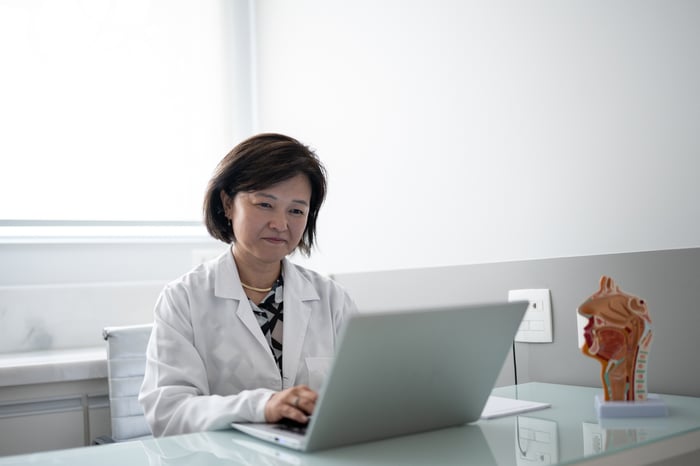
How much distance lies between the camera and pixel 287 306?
1.69 m

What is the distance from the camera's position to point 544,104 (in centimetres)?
180

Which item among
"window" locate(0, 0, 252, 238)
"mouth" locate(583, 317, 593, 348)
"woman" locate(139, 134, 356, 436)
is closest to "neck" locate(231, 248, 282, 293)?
"woman" locate(139, 134, 356, 436)

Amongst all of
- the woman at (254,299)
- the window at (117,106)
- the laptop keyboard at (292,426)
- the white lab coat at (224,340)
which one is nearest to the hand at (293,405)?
the laptop keyboard at (292,426)

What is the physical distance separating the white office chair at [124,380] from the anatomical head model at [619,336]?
1.23 m

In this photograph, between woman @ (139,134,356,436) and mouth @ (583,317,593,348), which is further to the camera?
woman @ (139,134,356,436)

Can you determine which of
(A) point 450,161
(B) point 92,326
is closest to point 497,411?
(A) point 450,161

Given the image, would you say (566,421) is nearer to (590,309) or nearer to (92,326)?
(590,309)

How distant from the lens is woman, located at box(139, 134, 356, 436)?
156 cm

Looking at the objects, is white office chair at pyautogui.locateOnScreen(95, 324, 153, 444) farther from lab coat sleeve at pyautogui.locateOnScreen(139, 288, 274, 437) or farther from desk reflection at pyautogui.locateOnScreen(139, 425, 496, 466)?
desk reflection at pyautogui.locateOnScreen(139, 425, 496, 466)

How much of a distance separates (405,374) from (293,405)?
19 centimetres

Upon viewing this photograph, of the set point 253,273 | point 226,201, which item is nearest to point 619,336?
point 253,273

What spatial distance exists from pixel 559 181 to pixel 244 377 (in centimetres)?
85

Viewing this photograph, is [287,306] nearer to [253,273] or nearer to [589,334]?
[253,273]

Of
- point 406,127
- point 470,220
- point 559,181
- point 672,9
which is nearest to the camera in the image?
point 672,9
